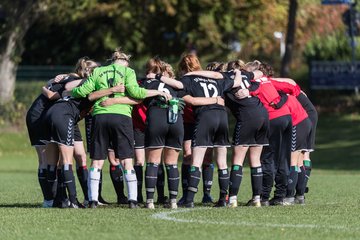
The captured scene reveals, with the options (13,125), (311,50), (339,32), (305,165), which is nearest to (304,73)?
(311,50)

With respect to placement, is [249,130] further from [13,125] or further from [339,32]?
[339,32]

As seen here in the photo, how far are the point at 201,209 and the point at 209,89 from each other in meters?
1.65

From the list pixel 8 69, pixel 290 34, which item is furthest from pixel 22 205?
pixel 290 34

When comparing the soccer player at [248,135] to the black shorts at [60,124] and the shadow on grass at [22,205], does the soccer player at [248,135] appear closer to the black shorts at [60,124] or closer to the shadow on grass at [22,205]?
the black shorts at [60,124]

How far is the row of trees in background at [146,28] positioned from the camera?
3925 centimetres

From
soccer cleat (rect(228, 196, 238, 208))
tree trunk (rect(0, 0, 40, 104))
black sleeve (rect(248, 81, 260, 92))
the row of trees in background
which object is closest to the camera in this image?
soccer cleat (rect(228, 196, 238, 208))

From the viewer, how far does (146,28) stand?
46.6 m

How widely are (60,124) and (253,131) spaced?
8.42 ft

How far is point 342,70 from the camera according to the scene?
41.3 m

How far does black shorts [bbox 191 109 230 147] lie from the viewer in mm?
14656

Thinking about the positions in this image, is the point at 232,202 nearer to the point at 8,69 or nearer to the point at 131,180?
the point at 131,180

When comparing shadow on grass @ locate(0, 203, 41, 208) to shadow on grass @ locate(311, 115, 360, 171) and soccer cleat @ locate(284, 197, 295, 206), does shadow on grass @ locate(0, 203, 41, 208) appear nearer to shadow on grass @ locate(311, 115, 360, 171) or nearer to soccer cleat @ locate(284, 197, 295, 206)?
soccer cleat @ locate(284, 197, 295, 206)

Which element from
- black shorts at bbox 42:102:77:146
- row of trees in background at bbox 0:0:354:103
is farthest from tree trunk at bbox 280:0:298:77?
black shorts at bbox 42:102:77:146

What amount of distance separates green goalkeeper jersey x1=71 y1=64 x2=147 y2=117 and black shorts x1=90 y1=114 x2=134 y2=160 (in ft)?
0.27
